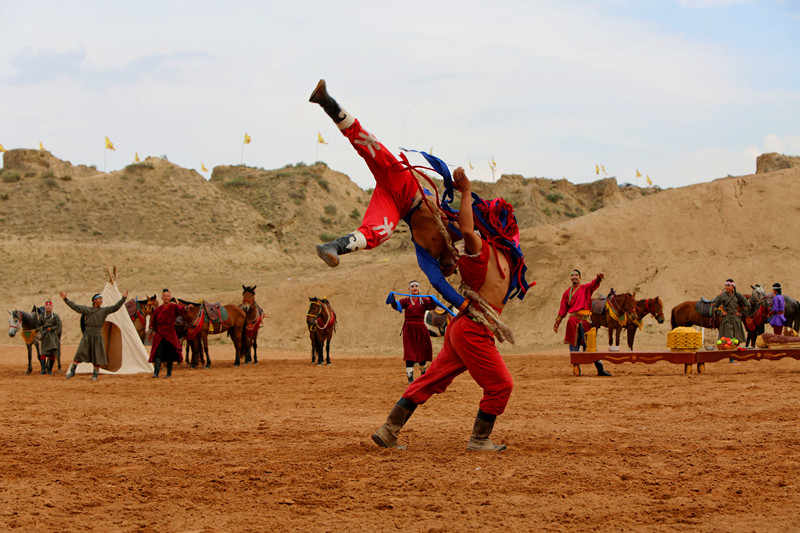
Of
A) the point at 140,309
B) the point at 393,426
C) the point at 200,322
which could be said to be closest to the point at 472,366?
the point at 393,426

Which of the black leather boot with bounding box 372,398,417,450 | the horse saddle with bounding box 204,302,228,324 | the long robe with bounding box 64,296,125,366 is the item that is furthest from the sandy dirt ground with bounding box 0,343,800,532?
the horse saddle with bounding box 204,302,228,324

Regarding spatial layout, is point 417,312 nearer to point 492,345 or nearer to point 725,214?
point 492,345

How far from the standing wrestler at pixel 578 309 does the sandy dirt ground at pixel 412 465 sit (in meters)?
3.10

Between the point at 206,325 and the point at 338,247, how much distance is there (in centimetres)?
1699

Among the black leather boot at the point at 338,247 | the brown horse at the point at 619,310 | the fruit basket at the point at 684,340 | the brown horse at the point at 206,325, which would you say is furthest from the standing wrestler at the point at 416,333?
the black leather boot at the point at 338,247

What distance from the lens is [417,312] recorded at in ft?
46.4

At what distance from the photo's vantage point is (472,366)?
6.08m

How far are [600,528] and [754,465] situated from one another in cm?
209

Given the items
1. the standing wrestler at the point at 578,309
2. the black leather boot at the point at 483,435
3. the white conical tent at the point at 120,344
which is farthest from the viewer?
the white conical tent at the point at 120,344

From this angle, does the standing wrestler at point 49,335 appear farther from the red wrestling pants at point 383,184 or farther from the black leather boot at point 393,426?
the red wrestling pants at point 383,184

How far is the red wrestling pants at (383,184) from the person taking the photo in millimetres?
5219

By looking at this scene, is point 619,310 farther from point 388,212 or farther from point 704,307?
point 388,212

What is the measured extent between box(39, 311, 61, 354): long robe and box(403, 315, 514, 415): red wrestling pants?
569 inches

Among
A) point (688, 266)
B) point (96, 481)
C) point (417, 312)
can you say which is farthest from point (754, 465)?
point (688, 266)
